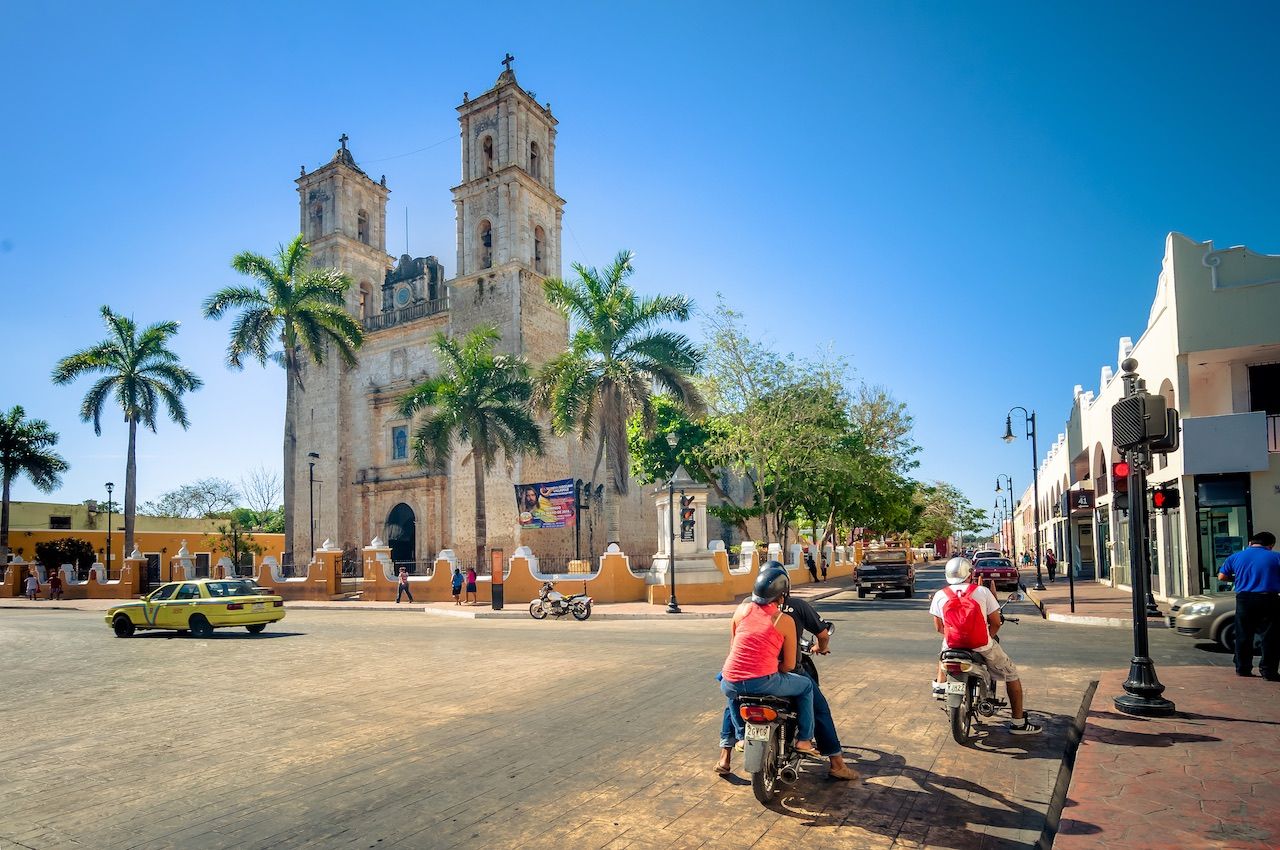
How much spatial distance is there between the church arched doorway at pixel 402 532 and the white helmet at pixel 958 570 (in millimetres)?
39889

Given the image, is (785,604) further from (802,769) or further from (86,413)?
(86,413)

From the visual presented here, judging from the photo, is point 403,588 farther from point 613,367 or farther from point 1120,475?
point 1120,475

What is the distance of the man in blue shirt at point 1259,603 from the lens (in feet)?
29.8

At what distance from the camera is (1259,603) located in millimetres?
9148

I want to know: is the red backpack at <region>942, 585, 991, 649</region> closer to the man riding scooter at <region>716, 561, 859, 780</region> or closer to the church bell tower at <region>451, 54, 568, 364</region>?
the man riding scooter at <region>716, 561, 859, 780</region>

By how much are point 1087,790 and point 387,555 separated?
31.7m

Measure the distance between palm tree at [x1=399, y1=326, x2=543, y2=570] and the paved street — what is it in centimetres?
1865

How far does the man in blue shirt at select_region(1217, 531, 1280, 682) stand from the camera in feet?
29.8

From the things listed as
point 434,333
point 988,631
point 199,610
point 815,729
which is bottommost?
point 199,610

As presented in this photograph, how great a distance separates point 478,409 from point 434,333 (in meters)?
13.6

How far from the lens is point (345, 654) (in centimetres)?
1407

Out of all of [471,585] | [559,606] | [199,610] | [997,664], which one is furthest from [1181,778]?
[471,585]

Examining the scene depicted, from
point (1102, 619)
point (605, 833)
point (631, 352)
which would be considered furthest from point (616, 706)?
point (631, 352)

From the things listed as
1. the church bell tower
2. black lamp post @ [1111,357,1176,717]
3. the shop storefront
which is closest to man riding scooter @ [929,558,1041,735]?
black lamp post @ [1111,357,1176,717]
